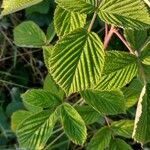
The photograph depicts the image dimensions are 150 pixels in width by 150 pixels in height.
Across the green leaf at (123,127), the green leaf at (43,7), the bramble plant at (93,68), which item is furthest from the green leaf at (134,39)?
the green leaf at (43,7)

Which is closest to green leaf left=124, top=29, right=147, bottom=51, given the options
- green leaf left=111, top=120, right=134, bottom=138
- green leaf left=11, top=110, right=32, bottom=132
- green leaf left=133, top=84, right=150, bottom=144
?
green leaf left=133, top=84, right=150, bottom=144

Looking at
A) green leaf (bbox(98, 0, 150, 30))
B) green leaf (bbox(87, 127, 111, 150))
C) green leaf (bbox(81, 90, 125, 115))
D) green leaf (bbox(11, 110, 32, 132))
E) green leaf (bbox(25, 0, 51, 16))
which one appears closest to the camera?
green leaf (bbox(98, 0, 150, 30))

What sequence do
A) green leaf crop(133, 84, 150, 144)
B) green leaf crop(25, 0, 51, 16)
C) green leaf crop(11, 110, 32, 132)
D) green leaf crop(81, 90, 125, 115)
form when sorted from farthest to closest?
green leaf crop(25, 0, 51, 16)
green leaf crop(11, 110, 32, 132)
green leaf crop(81, 90, 125, 115)
green leaf crop(133, 84, 150, 144)

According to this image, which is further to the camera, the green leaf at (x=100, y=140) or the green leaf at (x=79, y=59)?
the green leaf at (x=100, y=140)

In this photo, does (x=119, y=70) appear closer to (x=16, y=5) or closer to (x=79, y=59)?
(x=79, y=59)

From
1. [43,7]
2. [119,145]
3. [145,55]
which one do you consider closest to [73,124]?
[119,145]

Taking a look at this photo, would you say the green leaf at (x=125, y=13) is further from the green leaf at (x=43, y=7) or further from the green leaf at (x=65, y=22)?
the green leaf at (x=43, y=7)

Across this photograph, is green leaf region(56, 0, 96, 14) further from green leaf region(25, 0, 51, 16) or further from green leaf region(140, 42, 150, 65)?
green leaf region(25, 0, 51, 16)
